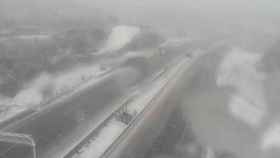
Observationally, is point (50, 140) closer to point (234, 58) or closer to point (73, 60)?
point (73, 60)

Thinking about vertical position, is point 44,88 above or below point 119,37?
below

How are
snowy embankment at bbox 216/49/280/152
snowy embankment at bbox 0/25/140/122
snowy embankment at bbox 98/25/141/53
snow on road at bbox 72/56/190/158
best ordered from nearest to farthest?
1. snow on road at bbox 72/56/190/158
2. snowy embankment at bbox 0/25/140/122
3. snowy embankment at bbox 216/49/280/152
4. snowy embankment at bbox 98/25/141/53

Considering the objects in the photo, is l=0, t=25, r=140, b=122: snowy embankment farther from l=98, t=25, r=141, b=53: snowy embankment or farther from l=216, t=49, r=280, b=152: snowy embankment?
l=216, t=49, r=280, b=152: snowy embankment

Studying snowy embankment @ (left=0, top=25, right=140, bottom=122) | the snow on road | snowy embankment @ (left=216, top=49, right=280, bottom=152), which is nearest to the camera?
the snow on road

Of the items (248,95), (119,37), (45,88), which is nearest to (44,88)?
(45,88)

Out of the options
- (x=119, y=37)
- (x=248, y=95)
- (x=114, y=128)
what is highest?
(x=119, y=37)

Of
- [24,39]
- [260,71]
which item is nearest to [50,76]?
[24,39]

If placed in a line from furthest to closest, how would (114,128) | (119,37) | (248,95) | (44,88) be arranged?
(119,37), (248,95), (44,88), (114,128)

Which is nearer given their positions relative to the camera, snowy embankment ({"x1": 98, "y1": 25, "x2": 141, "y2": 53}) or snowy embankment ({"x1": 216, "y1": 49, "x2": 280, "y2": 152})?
snowy embankment ({"x1": 216, "y1": 49, "x2": 280, "y2": 152})

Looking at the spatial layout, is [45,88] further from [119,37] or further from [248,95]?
[248,95]

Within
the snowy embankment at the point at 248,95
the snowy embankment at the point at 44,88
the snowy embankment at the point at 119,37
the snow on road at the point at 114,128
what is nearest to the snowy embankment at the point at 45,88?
the snowy embankment at the point at 44,88

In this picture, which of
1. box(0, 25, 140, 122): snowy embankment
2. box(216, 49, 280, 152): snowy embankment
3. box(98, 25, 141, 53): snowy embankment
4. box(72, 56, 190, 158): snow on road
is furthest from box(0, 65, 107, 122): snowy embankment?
box(216, 49, 280, 152): snowy embankment

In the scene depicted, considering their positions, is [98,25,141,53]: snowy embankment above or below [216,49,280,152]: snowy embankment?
above
